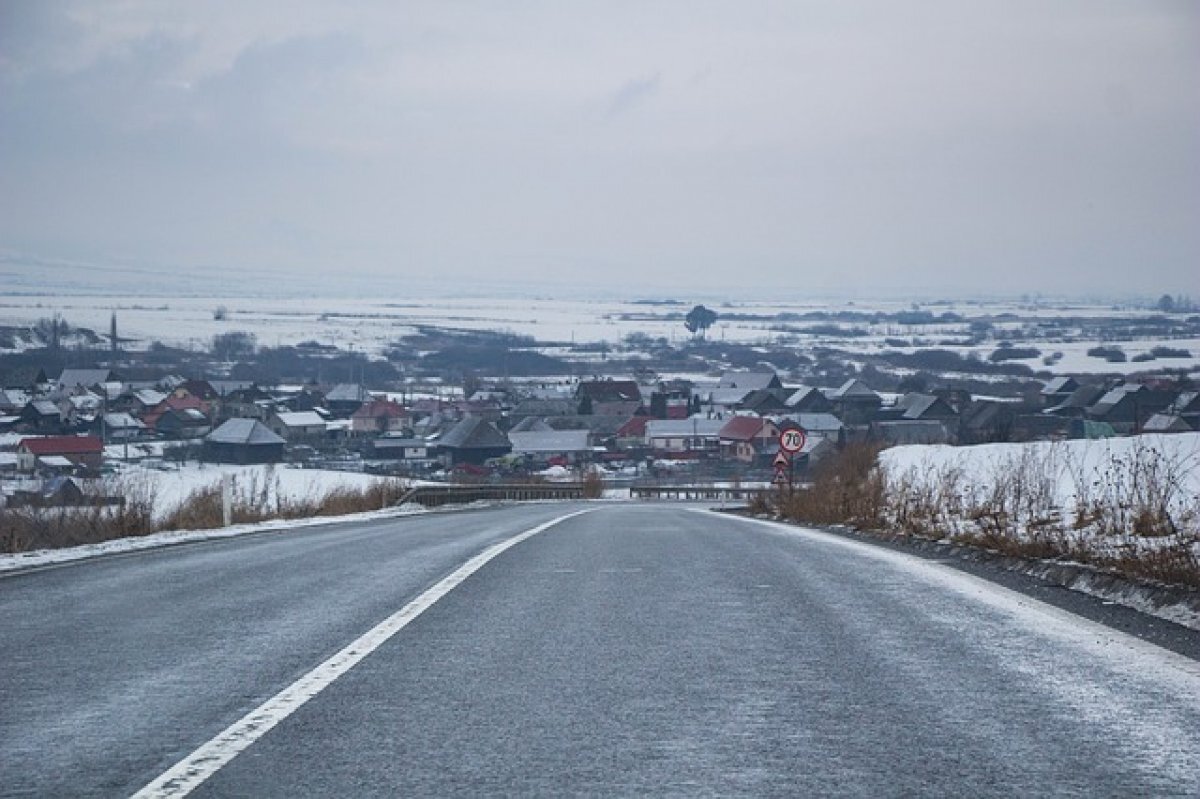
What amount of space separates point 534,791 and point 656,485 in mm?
74542

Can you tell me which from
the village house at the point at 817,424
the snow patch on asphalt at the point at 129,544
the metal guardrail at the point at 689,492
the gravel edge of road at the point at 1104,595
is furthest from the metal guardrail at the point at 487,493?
the gravel edge of road at the point at 1104,595

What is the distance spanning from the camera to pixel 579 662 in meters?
8.16

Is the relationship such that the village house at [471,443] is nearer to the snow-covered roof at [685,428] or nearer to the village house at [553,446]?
the village house at [553,446]

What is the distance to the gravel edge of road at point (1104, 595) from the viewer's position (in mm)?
9461

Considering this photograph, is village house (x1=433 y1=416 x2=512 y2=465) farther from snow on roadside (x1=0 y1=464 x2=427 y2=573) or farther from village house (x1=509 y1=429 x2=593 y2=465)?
snow on roadside (x1=0 y1=464 x2=427 y2=573)

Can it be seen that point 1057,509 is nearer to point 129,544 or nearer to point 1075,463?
point 1075,463

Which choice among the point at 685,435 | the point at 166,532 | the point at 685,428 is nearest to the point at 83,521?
the point at 166,532

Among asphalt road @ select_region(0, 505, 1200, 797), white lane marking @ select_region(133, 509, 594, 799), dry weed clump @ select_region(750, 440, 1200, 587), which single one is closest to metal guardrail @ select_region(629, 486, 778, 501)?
dry weed clump @ select_region(750, 440, 1200, 587)

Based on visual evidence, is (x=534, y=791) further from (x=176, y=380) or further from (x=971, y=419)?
(x=176, y=380)

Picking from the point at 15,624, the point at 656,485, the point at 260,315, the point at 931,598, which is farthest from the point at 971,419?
the point at 260,315

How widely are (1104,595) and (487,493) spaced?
45.9m

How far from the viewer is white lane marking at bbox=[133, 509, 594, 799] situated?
5.43m

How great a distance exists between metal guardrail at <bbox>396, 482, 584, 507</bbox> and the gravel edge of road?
2930cm

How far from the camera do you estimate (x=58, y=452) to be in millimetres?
50750
